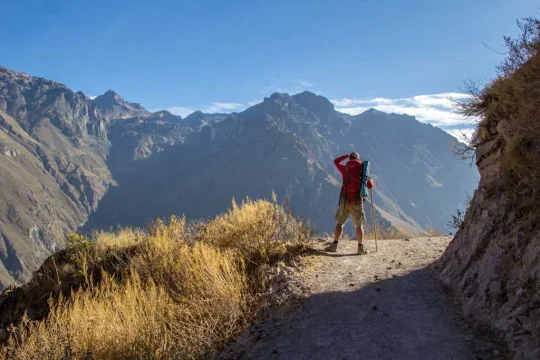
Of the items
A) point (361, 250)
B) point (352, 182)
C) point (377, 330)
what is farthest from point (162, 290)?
point (352, 182)

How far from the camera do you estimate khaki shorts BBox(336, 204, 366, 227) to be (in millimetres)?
9245

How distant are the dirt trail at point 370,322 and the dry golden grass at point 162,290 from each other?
2.64 ft

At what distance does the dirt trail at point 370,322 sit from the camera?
475 cm

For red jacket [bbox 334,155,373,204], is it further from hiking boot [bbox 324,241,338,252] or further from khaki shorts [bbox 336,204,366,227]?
hiking boot [bbox 324,241,338,252]

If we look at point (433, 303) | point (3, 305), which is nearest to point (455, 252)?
point (433, 303)

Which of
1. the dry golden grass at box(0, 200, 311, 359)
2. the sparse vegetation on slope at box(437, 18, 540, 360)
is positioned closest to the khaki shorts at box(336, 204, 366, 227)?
the dry golden grass at box(0, 200, 311, 359)

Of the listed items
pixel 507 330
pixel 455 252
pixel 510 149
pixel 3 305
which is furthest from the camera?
pixel 3 305

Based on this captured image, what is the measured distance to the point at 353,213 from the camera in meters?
9.33

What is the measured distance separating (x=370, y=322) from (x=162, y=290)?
3.30 meters

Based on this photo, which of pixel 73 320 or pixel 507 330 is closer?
pixel 507 330

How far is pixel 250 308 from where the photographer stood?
6355 millimetres

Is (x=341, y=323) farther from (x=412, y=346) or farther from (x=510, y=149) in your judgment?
(x=510, y=149)

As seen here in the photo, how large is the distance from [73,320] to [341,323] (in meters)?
3.72

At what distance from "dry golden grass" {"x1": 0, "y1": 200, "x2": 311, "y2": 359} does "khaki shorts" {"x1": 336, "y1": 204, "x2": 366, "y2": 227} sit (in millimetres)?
934
